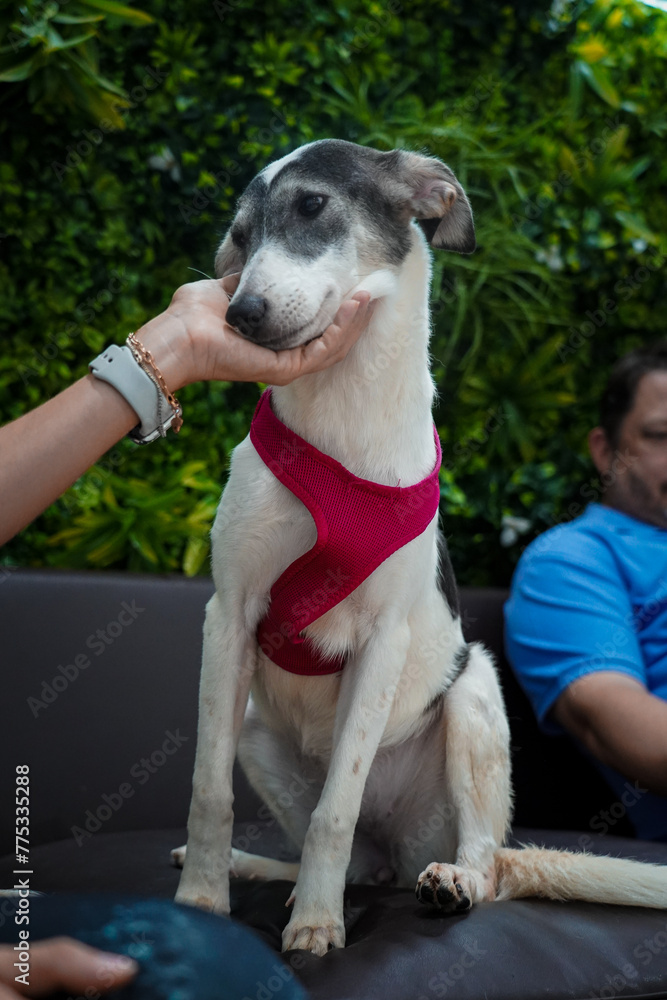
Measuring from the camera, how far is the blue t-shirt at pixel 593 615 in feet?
7.14

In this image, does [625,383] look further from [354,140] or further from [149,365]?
[149,365]

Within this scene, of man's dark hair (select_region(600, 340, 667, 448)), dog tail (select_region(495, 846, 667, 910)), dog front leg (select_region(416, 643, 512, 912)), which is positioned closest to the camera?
dog tail (select_region(495, 846, 667, 910))

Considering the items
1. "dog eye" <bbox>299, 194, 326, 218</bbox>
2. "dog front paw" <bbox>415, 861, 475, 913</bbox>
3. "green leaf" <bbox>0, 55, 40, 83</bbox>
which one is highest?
"green leaf" <bbox>0, 55, 40, 83</bbox>

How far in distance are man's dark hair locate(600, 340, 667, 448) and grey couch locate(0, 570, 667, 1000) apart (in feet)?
2.15

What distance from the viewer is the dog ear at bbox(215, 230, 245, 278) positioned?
1.70 meters

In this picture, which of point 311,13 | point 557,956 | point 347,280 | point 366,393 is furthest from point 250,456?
point 311,13

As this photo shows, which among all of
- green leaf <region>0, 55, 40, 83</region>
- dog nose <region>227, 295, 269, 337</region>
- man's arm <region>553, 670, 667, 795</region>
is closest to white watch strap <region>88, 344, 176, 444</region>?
dog nose <region>227, 295, 269, 337</region>

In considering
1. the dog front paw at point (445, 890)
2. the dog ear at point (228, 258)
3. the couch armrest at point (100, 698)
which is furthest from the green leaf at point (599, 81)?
the dog front paw at point (445, 890)

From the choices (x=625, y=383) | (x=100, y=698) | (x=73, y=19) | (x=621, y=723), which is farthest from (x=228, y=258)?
(x=625, y=383)

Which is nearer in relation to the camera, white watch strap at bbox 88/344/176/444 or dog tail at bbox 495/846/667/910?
white watch strap at bbox 88/344/176/444

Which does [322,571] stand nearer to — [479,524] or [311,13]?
[479,524]

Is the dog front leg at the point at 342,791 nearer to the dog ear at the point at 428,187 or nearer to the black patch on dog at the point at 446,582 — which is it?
the black patch on dog at the point at 446,582

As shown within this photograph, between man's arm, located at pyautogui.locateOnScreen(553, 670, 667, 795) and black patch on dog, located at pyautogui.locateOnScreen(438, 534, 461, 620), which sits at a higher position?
black patch on dog, located at pyautogui.locateOnScreen(438, 534, 461, 620)

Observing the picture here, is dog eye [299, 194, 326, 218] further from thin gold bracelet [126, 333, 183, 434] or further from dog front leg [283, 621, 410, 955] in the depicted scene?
dog front leg [283, 621, 410, 955]
